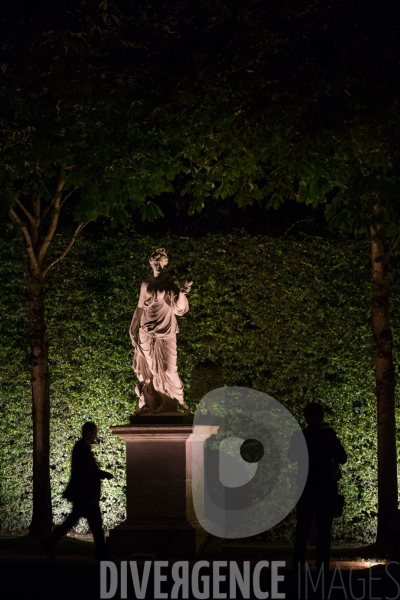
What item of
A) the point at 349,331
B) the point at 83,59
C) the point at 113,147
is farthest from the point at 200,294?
the point at 83,59

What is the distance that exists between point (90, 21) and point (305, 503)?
7004 mm

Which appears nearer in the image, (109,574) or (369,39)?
(109,574)

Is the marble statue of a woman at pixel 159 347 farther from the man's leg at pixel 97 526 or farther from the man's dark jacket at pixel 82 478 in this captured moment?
the man's leg at pixel 97 526

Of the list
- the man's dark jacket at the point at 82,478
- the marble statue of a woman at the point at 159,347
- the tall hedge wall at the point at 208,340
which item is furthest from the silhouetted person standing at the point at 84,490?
the tall hedge wall at the point at 208,340

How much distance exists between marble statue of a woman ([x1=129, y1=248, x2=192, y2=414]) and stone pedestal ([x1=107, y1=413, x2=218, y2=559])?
314mm

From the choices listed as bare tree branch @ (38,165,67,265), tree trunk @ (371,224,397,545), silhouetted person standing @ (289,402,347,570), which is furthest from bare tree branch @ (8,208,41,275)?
silhouetted person standing @ (289,402,347,570)

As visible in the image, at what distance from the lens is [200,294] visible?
17.3 meters

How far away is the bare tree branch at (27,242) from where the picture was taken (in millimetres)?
16016

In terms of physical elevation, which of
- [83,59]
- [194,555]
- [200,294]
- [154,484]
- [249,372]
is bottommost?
[194,555]

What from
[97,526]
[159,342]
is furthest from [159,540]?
[159,342]

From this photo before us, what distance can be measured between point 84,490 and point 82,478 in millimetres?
133

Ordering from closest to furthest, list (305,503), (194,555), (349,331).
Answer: (305,503), (194,555), (349,331)

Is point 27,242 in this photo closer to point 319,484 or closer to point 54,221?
point 54,221

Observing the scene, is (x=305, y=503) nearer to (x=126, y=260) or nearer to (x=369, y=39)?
(x=369, y=39)
